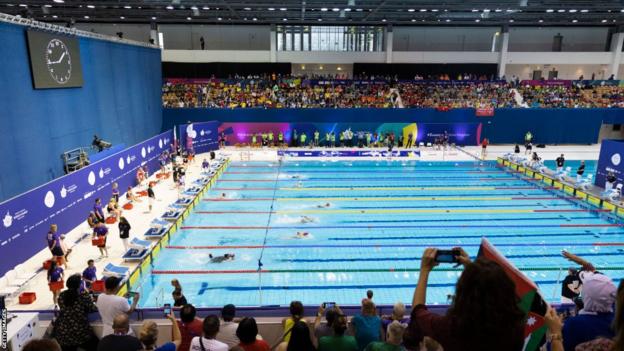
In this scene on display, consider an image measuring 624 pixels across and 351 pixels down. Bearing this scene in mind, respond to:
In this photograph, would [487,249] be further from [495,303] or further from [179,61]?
[179,61]

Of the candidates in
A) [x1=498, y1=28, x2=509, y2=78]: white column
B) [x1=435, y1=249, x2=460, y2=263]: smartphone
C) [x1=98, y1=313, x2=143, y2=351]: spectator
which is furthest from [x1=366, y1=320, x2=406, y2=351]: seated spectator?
[x1=498, y1=28, x2=509, y2=78]: white column

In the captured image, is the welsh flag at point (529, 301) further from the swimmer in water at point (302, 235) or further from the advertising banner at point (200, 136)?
the advertising banner at point (200, 136)

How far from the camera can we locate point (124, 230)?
9773 mm

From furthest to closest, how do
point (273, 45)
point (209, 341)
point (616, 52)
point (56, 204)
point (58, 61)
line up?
point (616, 52), point (273, 45), point (58, 61), point (56, 204), point (209, 341)

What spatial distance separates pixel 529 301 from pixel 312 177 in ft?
52.0

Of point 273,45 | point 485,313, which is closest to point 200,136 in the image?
point 273,45

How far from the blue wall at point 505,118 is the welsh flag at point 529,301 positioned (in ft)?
78.5

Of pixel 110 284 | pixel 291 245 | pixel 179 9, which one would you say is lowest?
pixel 291 245

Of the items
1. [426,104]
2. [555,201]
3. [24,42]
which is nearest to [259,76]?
[426,104]

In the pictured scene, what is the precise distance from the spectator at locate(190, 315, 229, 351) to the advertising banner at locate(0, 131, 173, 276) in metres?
7.49

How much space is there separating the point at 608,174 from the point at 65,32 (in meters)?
18.8

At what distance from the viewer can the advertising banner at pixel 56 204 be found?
881 cm

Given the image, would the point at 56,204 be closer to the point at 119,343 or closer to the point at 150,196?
the point at 150,196

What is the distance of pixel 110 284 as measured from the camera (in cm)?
443
